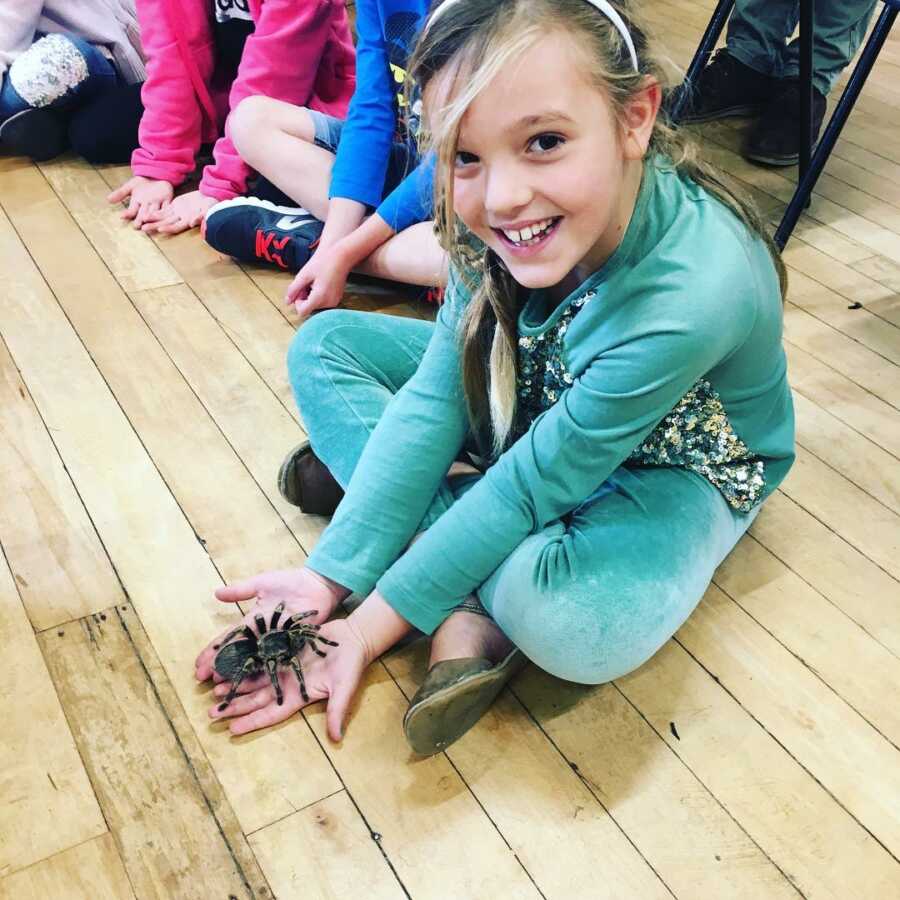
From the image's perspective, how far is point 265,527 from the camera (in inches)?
50.3

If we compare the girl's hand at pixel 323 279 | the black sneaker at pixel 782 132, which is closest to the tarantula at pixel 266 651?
the girl's hand at pixel 323 279

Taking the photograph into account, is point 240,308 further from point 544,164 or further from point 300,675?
point 544,164

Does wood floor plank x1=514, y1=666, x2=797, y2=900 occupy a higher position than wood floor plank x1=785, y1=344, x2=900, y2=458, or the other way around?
wood floor plank x1=785, y1=344, x2=900, y2=458

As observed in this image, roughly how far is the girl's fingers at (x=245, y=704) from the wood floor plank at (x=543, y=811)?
155 millimetres

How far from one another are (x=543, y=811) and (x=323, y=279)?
986mm

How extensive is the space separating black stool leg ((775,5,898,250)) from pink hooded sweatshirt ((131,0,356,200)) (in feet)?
3.07

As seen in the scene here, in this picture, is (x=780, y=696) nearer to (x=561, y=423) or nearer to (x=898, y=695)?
(x=898, y=695)

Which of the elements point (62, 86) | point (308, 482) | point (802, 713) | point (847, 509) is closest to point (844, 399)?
point (847, 509)

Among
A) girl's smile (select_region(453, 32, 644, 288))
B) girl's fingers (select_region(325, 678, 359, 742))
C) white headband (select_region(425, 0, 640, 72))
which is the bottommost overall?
girl's fingers (select_region(325, 678, 359, 742))

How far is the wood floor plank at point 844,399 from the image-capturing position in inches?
57.9

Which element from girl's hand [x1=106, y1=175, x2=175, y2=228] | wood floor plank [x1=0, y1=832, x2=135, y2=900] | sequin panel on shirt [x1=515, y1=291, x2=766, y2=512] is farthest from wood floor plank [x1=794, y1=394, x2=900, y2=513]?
girl's hand [x1=106, y1=175, x2=175, y2=228]

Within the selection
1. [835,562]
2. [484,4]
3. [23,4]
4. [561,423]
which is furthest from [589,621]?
[23,4]

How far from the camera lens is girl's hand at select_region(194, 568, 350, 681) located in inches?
43.7

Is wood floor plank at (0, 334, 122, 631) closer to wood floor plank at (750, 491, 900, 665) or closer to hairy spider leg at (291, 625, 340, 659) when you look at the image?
hairy spider leg at (291, 625, 340, 659)
